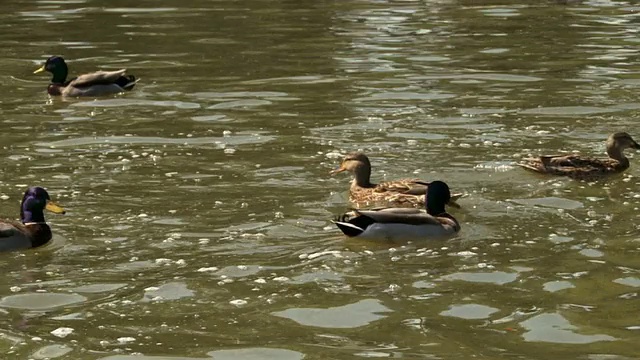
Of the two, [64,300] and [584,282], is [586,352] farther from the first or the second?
[64,300]

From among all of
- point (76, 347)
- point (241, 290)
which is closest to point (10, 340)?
point (76, 347)

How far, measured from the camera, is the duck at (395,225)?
1358 centimetres

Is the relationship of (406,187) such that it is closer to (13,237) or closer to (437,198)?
(437,198)

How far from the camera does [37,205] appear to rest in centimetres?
1430

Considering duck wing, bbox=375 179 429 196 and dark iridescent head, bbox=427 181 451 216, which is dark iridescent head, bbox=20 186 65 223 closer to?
duck wing, bbox=375 179 429 196

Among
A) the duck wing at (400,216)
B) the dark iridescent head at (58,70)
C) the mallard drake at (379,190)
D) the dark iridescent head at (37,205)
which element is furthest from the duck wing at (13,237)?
the dark iridescent head at (58,70)

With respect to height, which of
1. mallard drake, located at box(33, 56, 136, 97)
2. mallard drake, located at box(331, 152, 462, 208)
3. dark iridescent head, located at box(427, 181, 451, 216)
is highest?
dark iridescent head, located at box(427, 181, 451, 216)

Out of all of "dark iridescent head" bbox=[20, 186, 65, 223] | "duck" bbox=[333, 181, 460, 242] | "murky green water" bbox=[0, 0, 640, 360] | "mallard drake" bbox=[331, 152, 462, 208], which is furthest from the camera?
"mallard drake" bbox=[331, 152, 462, 208]

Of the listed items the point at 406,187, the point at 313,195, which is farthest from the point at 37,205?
the point at 406,187

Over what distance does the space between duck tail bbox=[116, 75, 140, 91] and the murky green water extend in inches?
6.5

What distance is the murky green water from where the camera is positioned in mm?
11094

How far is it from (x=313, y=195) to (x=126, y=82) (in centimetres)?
790

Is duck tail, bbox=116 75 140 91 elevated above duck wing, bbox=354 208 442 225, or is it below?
below

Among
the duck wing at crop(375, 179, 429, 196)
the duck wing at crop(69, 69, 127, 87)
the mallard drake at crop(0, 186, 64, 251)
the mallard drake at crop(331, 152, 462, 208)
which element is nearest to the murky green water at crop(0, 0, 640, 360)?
the mallard drake at crop(0, 186, 64, 251)
